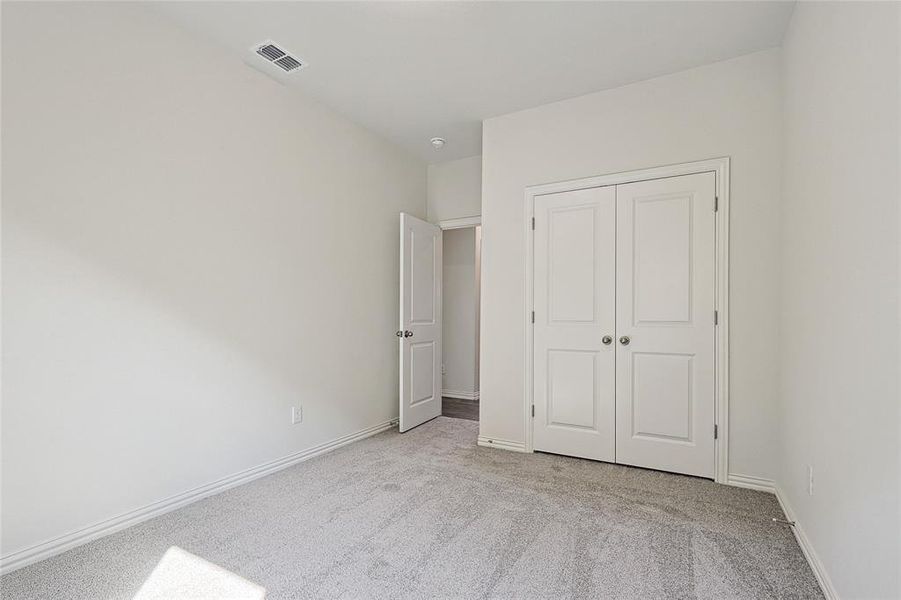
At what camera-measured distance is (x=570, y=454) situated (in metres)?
3.28

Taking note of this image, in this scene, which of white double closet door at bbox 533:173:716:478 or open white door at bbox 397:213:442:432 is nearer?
white double closet door at bbox 533:173:716:478

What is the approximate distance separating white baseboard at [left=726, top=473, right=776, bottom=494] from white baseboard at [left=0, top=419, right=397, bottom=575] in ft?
9.07

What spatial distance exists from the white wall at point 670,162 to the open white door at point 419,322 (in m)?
0.78

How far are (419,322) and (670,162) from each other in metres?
2.48

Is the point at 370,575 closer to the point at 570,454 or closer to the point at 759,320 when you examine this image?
the point at 570,454

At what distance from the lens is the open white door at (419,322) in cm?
399

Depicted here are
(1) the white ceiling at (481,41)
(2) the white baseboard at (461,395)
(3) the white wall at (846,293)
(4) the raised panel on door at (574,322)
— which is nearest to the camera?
(3) the white wall at (846,293)

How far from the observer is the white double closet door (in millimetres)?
2871

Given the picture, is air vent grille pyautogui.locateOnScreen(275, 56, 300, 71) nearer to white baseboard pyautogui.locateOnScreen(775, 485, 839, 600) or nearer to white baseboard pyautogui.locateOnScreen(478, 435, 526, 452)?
white baseboard pyautogui.locateOnScreen(478, 435, 526, 452)

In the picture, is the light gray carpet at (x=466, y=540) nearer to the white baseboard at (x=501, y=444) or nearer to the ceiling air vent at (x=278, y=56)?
the white baseboard at (x=501, y=444)

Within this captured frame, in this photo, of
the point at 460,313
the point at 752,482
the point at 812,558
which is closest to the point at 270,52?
the point at 460,313

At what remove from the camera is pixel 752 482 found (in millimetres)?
2688

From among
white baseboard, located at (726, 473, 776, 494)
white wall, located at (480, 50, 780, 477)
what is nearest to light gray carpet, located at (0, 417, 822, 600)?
white baseboard, located at (726, 473, 776, 494)

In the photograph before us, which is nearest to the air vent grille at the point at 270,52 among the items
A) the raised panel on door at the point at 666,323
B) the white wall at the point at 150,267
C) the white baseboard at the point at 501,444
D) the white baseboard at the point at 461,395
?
the white wall at the point at 150,267
